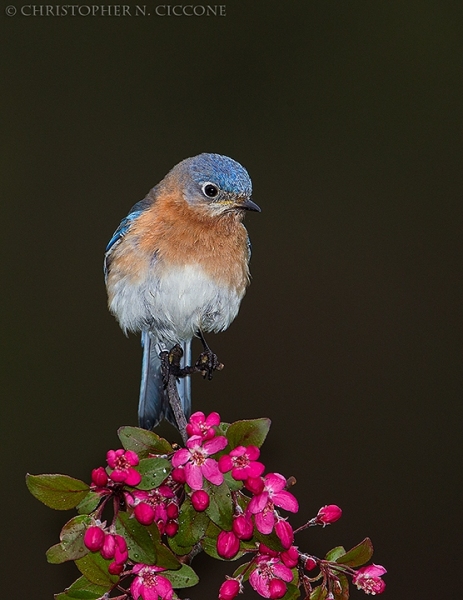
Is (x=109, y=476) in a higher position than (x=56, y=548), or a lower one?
higher

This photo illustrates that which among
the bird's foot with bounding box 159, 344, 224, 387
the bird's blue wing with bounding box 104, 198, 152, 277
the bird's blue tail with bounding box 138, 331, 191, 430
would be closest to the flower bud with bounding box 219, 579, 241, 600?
the bird's foot with bounding box 159, 344, 224, 387

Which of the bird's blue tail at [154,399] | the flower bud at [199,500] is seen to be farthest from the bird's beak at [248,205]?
the flower bud at [199,500]

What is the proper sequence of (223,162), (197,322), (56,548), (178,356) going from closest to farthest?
1. (56,548)
2. (178,356)
3. (223,162)
4. (197,322)

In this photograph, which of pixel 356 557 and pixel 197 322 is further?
pixel 197 322

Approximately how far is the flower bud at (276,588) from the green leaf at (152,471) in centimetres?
25

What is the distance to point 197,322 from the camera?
229cm

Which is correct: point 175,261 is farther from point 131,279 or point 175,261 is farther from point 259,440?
point 259,440

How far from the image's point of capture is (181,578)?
126 centimetres

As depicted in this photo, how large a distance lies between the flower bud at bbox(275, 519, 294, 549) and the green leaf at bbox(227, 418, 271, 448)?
127 mm

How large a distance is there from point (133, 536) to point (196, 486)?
13 cm

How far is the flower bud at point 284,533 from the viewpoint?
1.21 metres

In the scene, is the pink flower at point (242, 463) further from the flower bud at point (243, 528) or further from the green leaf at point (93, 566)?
the green leaf at point (93, 566)

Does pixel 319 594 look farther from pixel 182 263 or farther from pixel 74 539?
pixel 182 263

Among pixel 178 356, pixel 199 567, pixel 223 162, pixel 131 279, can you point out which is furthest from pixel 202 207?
pixel 199 567
